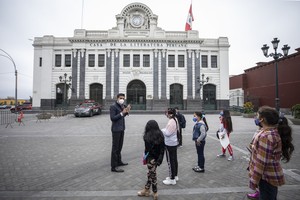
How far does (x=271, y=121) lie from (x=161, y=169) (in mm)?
3282

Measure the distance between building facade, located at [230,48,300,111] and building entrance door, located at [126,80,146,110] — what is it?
18869mm

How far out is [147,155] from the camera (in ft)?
10.5

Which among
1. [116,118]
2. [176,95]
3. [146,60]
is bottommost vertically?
[116,118]

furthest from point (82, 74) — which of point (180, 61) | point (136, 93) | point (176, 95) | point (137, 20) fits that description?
point (180, 61)

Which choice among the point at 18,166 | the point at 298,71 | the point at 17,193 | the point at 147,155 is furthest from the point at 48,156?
the point at 298,71

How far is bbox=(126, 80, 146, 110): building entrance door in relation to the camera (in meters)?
29.1

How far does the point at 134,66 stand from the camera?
28984 mm

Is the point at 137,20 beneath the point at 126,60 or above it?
above

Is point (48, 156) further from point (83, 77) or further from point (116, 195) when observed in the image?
point (83, 77)

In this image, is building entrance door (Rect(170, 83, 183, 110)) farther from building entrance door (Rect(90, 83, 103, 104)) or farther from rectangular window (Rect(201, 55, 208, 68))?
building entrance door (Rect(90, 83, 103, 104))

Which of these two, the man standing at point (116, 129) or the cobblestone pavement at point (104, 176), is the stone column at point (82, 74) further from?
the man standing at point (116, 129)

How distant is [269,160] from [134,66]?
91.6 ft

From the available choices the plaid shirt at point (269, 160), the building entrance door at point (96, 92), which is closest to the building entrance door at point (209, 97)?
the building entrance door at point (96, 92)

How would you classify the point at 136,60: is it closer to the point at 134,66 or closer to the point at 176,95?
the point at 134,66
